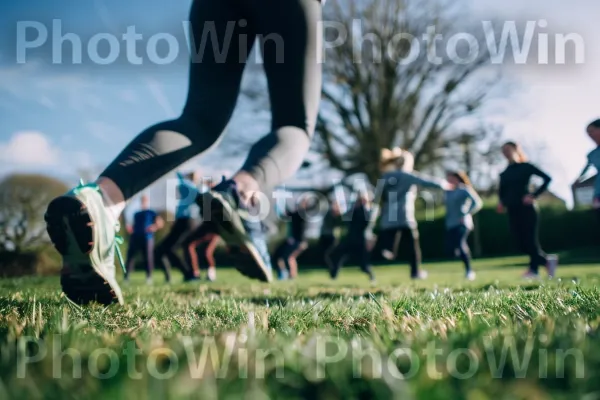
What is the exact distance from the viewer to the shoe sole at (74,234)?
1.86 metres

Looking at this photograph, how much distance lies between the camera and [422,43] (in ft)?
66.9

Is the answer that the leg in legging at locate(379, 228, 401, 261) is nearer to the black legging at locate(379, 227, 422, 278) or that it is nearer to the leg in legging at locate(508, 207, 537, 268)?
the black legging at locate(379, 227, 422, 278)

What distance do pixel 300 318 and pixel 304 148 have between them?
80cm

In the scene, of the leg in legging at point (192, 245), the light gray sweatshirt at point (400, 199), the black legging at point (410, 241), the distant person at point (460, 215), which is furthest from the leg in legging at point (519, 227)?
the leg in legging at point (192, 245)

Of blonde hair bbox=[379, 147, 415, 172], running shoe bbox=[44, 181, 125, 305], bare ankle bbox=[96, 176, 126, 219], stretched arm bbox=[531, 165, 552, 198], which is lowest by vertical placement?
running shoe bbox=[44, 181, 125, 305]

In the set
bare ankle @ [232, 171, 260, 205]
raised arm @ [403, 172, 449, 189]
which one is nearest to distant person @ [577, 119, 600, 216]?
raised arm @ [403, 172, 449, 189]

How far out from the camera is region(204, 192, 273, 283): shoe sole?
1.98 metres

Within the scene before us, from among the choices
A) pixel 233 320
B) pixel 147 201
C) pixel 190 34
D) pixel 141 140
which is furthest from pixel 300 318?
pixel 147 201

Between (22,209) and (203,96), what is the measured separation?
9.71 metres

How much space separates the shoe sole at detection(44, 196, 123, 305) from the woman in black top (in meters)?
6.94

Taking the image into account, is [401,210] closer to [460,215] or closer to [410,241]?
[410,241]

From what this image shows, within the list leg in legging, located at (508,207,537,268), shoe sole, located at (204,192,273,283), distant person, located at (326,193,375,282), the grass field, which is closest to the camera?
the grass field

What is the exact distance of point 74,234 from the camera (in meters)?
1.90

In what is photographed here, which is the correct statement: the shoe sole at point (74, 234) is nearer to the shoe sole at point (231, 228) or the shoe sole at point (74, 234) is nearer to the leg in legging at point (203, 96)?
the leg in legging at point (203, 96)
